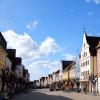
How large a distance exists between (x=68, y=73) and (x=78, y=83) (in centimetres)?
3416

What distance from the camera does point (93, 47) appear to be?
97875mm

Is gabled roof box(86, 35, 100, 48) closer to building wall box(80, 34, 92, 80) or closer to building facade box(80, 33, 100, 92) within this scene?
building facade box(80, 33, 100, 92)

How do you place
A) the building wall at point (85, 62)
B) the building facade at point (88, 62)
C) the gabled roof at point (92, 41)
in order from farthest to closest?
the gabled roof at point (92, 41)
the building wall at point (85, 62)
the building facade at point (88, 62)

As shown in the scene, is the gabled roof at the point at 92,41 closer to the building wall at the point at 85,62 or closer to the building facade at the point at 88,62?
the building facade at the point at 88,62

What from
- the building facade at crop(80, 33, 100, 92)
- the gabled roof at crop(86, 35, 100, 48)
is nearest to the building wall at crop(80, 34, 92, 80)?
the building facade at crop(80, 33, 100, 92)

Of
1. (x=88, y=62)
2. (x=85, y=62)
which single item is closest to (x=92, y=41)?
(x=85, y=62)

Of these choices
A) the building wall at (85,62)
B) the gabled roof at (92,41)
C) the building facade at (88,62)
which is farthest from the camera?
the gabled roof at (92,41)

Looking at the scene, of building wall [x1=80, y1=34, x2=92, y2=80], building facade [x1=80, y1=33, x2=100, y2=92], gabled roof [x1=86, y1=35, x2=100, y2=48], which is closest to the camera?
building facade [x1=80, y1=33, x2=100, y2=92]

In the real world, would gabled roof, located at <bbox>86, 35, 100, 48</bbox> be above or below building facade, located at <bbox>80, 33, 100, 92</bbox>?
above

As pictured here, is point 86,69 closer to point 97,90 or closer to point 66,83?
point 97,90

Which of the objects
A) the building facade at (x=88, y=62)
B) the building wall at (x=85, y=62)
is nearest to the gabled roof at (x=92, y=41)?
the building facade at (x=88, y=62)

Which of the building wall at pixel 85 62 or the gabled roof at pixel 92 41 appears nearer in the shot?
the building wall at pixel 85 62

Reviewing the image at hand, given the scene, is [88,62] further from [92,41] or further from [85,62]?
[92,41]

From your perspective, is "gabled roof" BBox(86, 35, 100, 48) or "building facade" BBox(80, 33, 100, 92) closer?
"building facade" BBox(80, 33, 100, 92)
